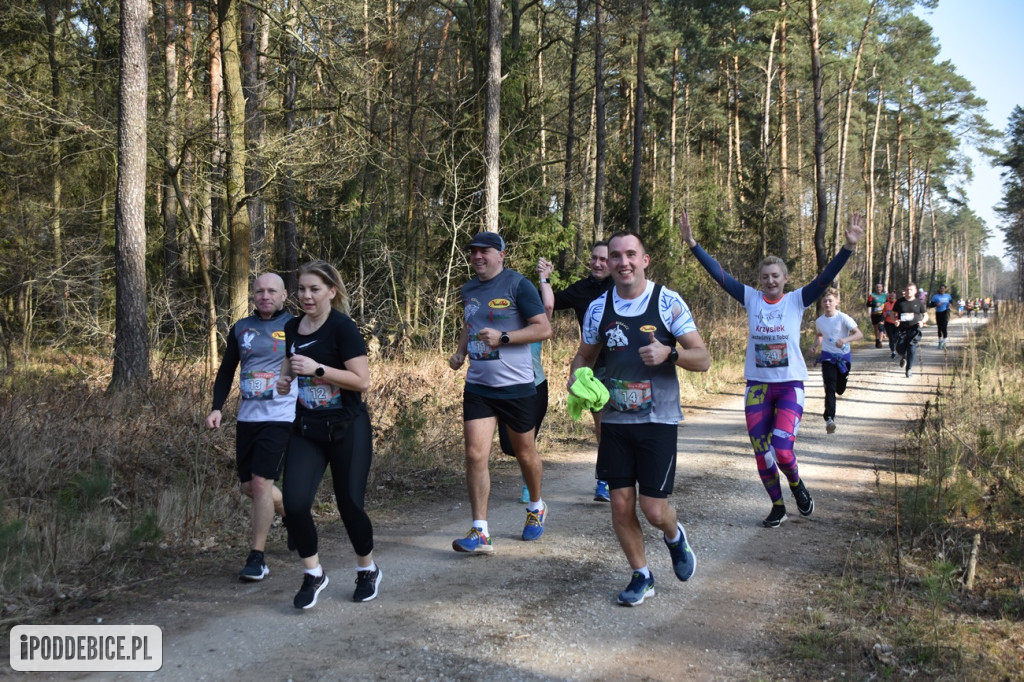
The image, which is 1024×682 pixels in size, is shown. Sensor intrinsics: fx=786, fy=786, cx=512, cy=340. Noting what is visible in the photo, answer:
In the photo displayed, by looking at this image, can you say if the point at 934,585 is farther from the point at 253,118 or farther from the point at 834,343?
the point at 253,118

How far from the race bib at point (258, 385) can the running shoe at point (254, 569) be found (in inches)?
40.7

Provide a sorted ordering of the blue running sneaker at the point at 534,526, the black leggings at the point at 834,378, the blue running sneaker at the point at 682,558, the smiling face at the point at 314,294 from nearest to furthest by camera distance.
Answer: the smiling face at the point at 314,294 → the blue running sneaker at the point at 682,558 → the blue running sneaker at the point at 534,526 → the black leggings at the point at 834,378

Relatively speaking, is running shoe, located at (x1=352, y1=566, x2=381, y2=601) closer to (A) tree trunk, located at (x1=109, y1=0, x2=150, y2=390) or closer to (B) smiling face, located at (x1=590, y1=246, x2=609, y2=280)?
(B) smiling face, located at (x1=590, y1=246, x2=609, y2=280)

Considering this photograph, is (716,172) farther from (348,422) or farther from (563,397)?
(348,422)

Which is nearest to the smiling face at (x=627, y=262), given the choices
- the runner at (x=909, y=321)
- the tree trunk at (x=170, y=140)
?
the tree trunk at (x=170, y=140)

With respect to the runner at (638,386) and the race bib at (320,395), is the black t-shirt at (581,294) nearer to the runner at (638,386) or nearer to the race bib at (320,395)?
the runner at (638,386)

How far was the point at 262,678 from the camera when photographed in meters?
3.78

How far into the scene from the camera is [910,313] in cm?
1752

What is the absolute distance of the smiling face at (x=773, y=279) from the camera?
684cm

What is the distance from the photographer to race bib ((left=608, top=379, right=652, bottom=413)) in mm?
4578

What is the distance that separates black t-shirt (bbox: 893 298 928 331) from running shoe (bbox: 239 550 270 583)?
15939 millimetres

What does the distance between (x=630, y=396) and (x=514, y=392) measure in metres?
1.35

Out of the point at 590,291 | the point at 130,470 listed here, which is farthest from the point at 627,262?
the point at 130,470

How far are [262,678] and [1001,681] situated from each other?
3.60 m
